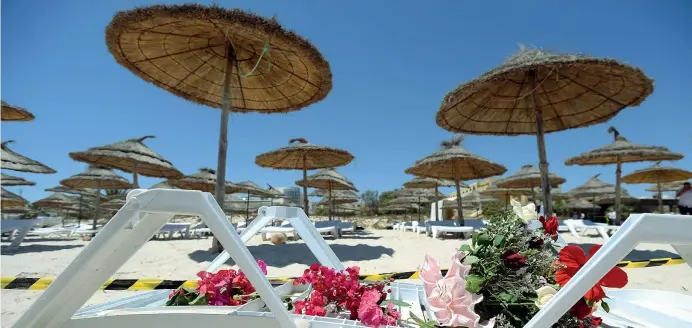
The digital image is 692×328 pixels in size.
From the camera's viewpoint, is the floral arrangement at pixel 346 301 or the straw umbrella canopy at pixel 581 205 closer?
the floral arrangement at pixel 346 301

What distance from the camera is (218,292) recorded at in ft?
5.28

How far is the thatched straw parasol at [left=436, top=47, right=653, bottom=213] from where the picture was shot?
537 cm

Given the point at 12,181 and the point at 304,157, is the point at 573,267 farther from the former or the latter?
the point at 12,181

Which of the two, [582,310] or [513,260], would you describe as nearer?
[582,310]

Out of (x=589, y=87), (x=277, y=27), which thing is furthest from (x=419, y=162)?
(x=277, y=27)

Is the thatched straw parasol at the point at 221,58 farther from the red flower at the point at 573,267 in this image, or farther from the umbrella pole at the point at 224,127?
the red flower at the point at 573,267

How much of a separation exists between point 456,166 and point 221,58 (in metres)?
8.91

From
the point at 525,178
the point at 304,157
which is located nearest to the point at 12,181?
the point at 304,157

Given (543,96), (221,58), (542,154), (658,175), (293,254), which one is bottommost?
(293,254)

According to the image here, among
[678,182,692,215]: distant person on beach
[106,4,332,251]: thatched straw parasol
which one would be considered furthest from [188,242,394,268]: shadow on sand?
[678,182,692,215]: distant person on beach

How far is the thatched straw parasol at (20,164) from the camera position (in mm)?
9276

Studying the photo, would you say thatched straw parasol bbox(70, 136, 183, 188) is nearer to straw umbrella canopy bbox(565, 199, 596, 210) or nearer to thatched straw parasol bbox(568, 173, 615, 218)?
thatched straw parasol bbox(568, 173, 615, 218)

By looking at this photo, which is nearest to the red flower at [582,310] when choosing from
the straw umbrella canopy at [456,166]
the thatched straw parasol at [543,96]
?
the thatched straw parasol at [543,96]

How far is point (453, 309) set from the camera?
3.79 ft
